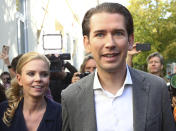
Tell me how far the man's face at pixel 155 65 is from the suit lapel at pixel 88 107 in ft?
10.3

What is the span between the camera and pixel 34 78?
296 centimetres

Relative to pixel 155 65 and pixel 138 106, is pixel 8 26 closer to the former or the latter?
pixel 155 65

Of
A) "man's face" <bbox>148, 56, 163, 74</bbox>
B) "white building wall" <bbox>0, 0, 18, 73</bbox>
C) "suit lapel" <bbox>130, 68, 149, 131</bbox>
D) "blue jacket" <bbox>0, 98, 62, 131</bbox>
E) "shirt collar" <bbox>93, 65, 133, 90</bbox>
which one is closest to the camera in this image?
"suit lapel" <bbox>130, 68, 149, 131</bbox>

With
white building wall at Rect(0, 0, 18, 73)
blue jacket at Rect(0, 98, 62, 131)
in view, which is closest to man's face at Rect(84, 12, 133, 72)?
blue jacket at Rect(0, 98, 62, 131)

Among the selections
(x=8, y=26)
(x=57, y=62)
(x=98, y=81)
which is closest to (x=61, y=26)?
(x=8, y=26)

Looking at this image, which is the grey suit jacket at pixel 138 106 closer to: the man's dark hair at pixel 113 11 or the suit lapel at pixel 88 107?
the suit lapel at pixel 88 107

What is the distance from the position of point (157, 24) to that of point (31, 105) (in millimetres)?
21860

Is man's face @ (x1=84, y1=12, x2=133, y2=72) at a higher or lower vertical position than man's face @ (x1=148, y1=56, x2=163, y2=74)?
higher

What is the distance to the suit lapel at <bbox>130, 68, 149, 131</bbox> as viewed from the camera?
1982mm

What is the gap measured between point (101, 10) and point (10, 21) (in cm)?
748

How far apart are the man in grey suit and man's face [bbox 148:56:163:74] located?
305cm

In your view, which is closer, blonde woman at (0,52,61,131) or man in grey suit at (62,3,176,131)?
man in grey suit at (62,3,176,131)

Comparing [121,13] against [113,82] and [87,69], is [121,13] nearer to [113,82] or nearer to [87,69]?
[113,82]

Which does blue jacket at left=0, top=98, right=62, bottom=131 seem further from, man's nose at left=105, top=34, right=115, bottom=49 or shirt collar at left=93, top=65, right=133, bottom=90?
man's nose at left=105, top=34, right=115, bottom=49
